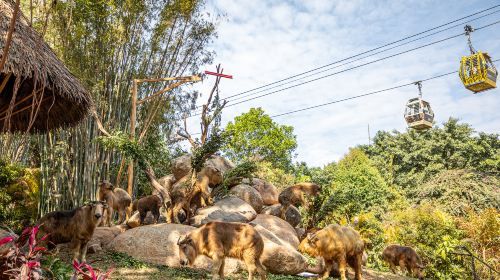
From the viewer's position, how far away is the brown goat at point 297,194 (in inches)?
490

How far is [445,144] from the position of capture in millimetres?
27609

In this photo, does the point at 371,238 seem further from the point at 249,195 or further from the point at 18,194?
the point at 18,194

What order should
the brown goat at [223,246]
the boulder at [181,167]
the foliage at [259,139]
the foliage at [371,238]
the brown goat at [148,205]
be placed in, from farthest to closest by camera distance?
the foliage at [259,139] → the foliage at [371,238] → the boulder at [181,167] → the brown goat at [148,205] → the brown goat at [223,246]

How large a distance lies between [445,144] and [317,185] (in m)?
19.0

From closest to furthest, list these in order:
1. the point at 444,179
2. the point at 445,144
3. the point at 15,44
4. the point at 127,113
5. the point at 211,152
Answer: the point at 15,44 → the point at 211,152 → the point at 127,113 → the point at 444,179 → the point at 445,144

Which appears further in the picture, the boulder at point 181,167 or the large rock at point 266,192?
the large rock at point 266,192

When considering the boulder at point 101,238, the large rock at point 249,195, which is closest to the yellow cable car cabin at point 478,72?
the large rock at point 249,195

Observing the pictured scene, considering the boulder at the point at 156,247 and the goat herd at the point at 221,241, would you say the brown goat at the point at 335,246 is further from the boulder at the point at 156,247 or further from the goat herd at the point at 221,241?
the boulder at the point at 156,247

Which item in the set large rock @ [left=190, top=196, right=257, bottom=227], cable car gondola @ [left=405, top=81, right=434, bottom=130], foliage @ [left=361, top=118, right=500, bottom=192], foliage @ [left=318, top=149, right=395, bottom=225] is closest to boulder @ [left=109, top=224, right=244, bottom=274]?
large rock @ [left=190, top=196, right=257, bottom=227]

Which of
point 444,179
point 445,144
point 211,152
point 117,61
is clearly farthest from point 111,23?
point 445,144

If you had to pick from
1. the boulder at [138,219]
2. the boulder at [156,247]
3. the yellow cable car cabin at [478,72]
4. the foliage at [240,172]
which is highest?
the yellow cable car cabin at [478,72]

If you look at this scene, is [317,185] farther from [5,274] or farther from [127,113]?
[5,274]

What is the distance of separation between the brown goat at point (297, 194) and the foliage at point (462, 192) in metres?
9.09

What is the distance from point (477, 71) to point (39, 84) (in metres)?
11.5
